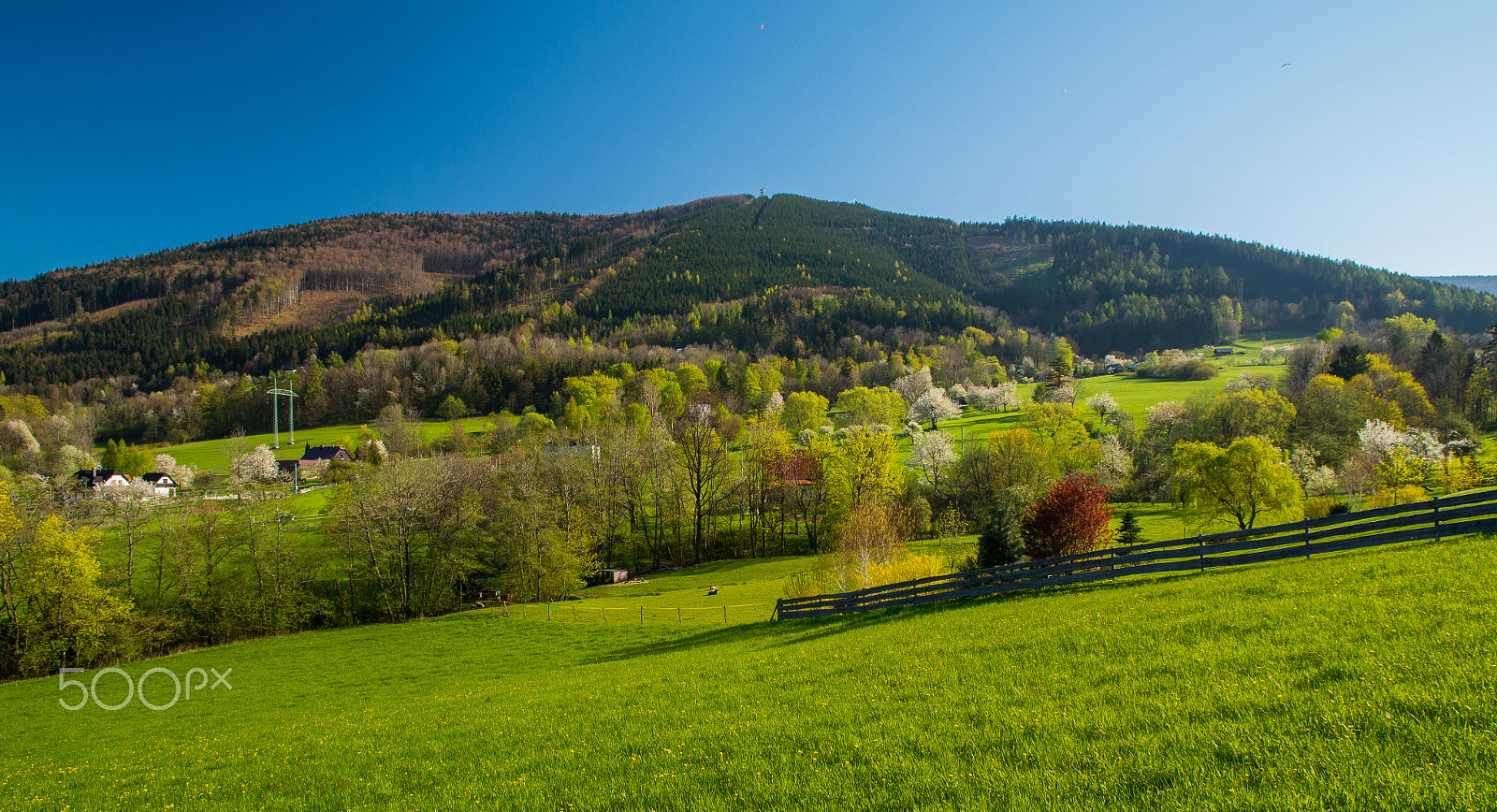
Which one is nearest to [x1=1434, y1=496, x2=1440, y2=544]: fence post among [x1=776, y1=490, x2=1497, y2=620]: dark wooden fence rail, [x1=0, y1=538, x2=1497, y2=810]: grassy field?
[x1=776, y1=490, x2=1497, y2=620]: dark wooden fence rail

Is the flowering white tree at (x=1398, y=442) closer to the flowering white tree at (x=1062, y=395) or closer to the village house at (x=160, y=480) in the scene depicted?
the flowering white tree at (x=1062, y=395)

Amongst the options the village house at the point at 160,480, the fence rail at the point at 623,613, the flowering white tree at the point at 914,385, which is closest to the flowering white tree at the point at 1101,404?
the flowering white tree at the point at 914,385

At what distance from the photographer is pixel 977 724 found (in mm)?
7367

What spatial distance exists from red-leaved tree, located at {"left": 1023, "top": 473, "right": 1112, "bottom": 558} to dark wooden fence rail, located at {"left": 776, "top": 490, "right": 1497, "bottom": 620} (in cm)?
360

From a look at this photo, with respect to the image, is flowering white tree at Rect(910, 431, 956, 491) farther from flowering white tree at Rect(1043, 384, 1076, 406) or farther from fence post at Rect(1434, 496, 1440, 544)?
fence post at Rect(1434, 496, 1440, 544)

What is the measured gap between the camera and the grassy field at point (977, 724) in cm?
532

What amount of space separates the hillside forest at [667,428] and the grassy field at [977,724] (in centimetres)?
1349

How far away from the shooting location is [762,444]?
5831 cm

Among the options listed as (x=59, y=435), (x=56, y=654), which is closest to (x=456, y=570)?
(x=56, y=654)

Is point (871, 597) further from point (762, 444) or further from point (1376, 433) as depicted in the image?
point (1376, 433)

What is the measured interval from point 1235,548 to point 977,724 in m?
14.7

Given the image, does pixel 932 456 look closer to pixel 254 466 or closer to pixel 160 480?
pixel 254 466

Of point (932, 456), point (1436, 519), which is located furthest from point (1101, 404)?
point (1436, 519)

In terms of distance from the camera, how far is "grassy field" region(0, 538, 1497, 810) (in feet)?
17.4
